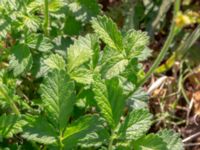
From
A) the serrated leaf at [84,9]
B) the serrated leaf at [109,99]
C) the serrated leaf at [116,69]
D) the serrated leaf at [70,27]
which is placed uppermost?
the serrated leaf at [84,9]

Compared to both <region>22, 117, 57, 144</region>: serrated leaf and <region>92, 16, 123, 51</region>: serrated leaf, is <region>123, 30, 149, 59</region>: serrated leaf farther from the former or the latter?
<region>22, 117, 57, 144</region>: serrated leaf

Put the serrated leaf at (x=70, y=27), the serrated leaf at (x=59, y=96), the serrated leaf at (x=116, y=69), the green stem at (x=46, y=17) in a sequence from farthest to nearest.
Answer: the serrated leaf at (x=70, y=27) < the green stem at (x=46, y=17) < the serrated leaf at (x=116, y=69) < the serrated leaf at (x=59, y=96)

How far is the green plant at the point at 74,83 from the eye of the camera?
1.51 m

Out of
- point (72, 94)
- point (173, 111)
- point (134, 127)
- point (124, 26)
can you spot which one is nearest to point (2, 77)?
point (72, 94)

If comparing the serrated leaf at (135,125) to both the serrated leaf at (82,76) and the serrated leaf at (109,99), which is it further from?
the serrated leaf at (82,76)

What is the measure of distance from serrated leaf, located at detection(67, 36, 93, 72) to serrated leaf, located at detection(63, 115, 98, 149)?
194 millimetres

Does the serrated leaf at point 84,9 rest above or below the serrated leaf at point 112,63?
above

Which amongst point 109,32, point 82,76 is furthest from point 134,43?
point 82,76

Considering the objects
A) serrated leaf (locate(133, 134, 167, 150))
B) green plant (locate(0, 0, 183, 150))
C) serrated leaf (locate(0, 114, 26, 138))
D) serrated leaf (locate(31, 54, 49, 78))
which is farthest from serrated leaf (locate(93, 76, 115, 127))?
serrated leaf (locate(31, 54, 49, 78))

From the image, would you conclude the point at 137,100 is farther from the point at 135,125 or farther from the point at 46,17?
the point at 46,17

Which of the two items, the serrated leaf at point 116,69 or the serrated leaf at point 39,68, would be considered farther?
the serrated leaf at point 39,68

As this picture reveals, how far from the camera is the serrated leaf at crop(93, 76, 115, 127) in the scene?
1500mm

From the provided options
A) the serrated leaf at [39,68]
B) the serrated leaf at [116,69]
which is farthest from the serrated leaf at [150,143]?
the serrated leaf at [39,68]

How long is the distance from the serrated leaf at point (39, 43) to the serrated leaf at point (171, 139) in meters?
0.49
